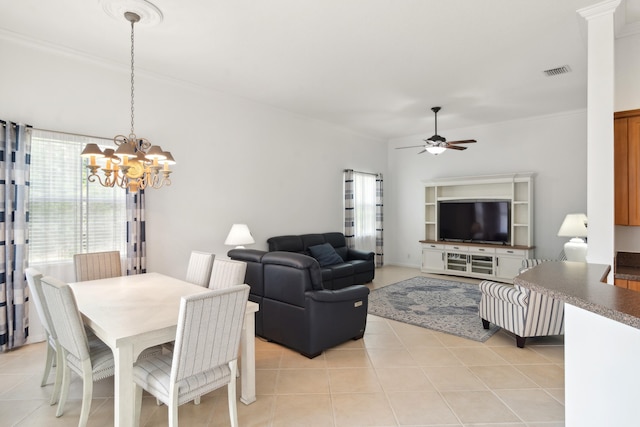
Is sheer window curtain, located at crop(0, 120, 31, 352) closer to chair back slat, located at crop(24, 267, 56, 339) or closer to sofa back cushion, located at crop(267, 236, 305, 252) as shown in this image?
chair back slat, located at crop(24, 267, 56, 339)

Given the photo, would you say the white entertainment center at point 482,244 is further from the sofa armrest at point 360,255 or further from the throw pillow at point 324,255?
the throw pillow at point 324,255

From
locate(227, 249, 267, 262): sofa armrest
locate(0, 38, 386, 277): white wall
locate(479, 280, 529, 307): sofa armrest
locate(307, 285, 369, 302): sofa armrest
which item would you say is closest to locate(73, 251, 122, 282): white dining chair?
locate(0, 38, 386, 277): white wall

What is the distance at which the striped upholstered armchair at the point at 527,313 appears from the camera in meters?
3.33

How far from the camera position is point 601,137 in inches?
106

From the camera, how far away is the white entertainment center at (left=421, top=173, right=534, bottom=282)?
6.21 m

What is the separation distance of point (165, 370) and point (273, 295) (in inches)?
62.7

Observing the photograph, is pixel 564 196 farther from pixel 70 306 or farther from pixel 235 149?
pixel 70 306

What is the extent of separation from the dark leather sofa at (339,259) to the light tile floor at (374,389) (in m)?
1.87

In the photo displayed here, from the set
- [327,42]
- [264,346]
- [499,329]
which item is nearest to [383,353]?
[264,346]

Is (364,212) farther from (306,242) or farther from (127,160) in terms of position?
(127,160)

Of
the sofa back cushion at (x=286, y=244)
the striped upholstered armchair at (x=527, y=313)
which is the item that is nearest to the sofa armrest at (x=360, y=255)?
the sofa back cushion at (x=286, y=244)

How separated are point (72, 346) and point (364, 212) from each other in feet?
20.1

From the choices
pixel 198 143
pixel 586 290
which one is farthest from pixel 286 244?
pixel 586 290

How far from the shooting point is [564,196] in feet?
19.8
